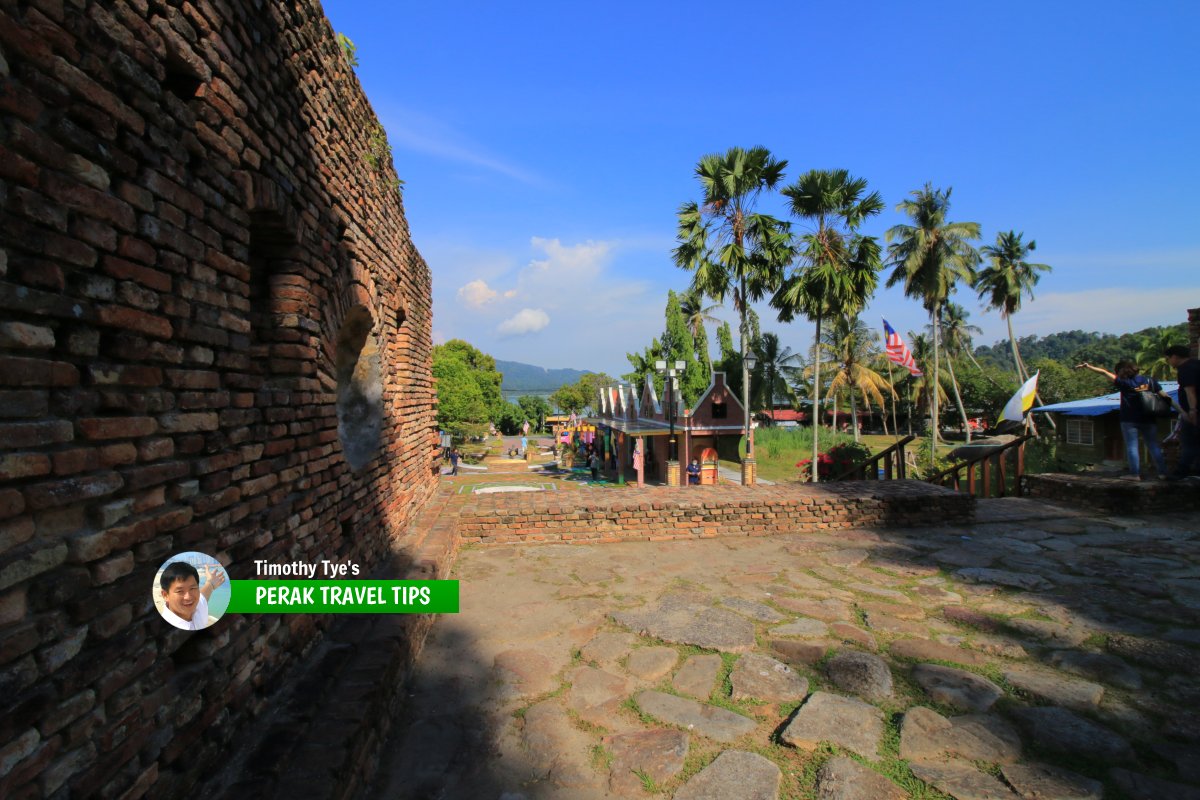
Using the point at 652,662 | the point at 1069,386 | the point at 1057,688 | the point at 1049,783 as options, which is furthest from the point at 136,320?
the point at 1069,386

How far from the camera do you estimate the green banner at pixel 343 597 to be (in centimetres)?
247

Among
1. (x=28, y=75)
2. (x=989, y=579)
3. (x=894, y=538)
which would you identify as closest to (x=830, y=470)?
(x=894, y=538)

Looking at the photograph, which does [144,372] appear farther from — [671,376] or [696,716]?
[671,376]

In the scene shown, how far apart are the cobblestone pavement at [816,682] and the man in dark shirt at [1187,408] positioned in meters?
1.93

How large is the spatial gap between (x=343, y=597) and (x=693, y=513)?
4.45 metres

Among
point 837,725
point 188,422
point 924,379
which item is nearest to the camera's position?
point 188,422

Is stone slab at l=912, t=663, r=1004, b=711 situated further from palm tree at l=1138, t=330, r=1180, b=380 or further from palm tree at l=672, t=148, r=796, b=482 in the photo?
palm tree at l=1138, t=330, r=1180, b=380

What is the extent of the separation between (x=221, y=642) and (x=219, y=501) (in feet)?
1.72

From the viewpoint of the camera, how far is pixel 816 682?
3379 mm

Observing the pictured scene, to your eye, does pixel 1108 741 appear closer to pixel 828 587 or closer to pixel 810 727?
pixel 810 727

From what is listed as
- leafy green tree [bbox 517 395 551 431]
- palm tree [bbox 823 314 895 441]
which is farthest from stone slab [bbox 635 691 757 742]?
leafy green tree [bbox 517 395 551 431]

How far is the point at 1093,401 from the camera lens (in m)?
17.1

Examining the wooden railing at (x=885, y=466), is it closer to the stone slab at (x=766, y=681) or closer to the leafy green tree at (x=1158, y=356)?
the stone slab at (x=766, y=681)

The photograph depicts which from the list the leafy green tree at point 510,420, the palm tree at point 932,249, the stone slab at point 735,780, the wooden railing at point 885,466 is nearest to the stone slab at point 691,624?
the stone slab at point 735,780
